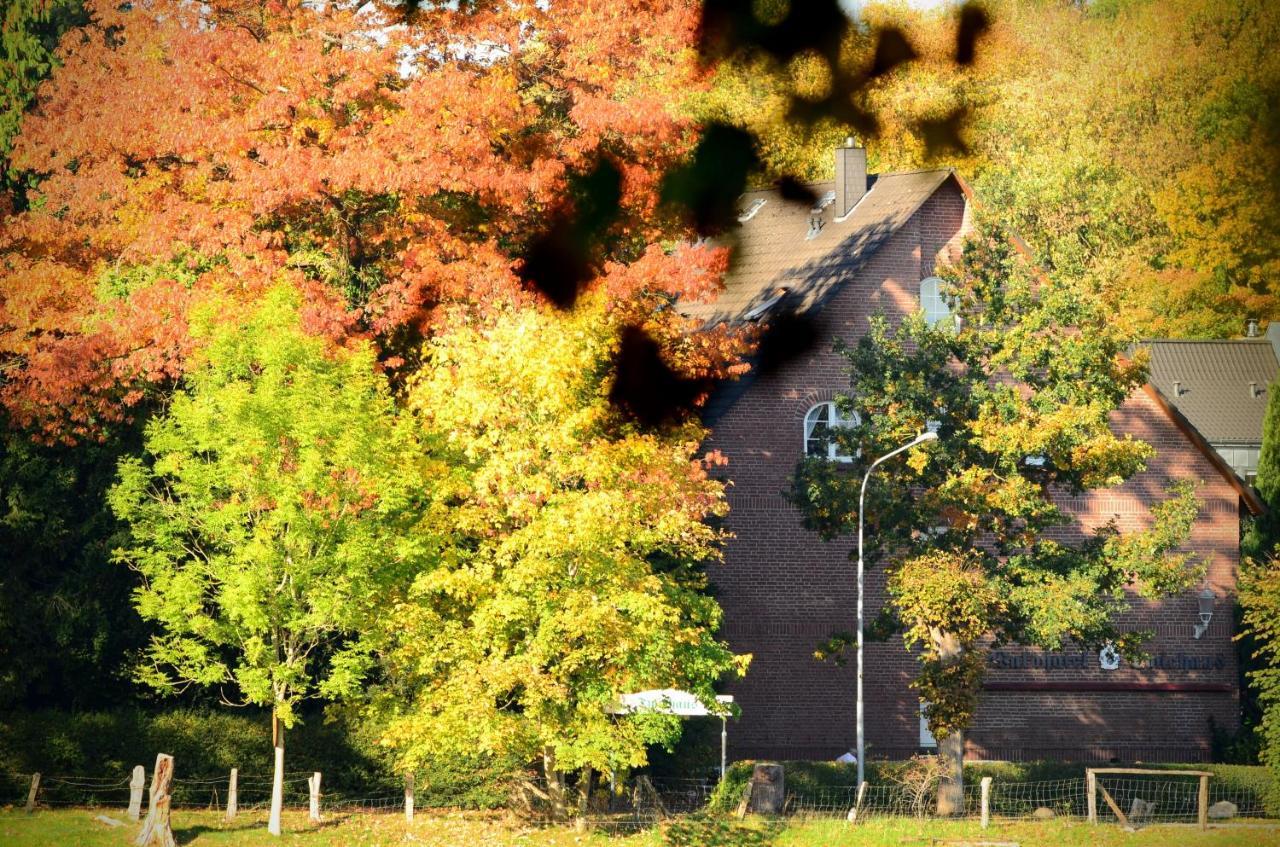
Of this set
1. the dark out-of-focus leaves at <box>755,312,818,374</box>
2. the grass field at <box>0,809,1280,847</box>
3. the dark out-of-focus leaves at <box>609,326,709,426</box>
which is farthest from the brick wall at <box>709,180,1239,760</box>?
the grass field at <box>0,809,1280,847</box>

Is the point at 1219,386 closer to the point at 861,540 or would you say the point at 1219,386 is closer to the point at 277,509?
the point at 861,540

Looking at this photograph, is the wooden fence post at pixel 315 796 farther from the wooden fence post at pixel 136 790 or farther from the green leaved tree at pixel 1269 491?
the green leaved tree at pixel 1269 491

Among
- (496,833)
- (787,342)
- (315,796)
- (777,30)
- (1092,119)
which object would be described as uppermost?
(1092,119)

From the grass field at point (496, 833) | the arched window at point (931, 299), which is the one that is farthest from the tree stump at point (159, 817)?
the arched window at point (931, 299)

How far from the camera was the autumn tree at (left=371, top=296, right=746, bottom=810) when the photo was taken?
24984mm

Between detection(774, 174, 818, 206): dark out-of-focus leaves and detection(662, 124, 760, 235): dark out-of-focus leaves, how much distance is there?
1.00 m

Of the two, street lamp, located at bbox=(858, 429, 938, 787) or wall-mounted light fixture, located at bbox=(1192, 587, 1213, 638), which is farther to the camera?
wall-mounted light fixture, located at bbox=(1192, 587, 1213, 638)

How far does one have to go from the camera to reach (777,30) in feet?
128

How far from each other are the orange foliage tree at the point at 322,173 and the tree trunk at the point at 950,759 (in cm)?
684

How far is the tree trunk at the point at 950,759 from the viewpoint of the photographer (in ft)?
99.0

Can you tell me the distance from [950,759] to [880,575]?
23.5 feet

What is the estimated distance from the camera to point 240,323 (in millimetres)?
27172

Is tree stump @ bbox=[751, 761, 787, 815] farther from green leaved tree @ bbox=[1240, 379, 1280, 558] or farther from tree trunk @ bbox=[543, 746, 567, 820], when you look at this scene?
green leaved tree @ bbox=[1240, 379, 1280, 558]

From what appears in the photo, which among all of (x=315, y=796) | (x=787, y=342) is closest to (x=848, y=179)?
(x=787, y=342)
